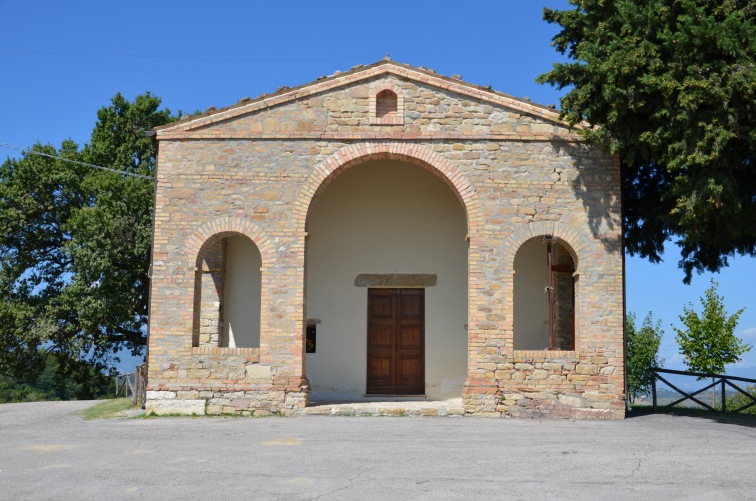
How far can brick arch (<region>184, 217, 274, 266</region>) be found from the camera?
13.4m

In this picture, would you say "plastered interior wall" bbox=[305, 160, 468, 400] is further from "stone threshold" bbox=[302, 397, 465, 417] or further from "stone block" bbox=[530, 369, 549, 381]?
"stone block" bbox=[530, 369, 549, 381]

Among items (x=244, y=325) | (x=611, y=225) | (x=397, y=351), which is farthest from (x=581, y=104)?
(x=244, y=325)

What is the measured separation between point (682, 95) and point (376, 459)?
22.6ft

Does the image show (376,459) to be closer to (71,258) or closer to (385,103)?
(385,103)

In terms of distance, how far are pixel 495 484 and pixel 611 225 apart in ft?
22.3

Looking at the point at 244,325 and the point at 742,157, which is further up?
the point at 742,157

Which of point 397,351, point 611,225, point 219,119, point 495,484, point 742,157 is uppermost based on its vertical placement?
point 219,119

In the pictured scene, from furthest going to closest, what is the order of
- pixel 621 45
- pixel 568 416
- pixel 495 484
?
pixel 568 416
pixel 621 45
pixel 495 484

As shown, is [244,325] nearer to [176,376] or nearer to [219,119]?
[176,376]

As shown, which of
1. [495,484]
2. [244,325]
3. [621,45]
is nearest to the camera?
[495,484]

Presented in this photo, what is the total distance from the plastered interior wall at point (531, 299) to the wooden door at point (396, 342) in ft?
6.45

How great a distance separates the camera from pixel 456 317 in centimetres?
1561

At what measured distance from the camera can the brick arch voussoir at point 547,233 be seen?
13.4 meters

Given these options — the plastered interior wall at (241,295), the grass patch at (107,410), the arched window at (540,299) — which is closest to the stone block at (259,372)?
the plastered interior wall at (241,295)
